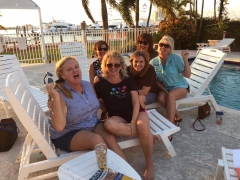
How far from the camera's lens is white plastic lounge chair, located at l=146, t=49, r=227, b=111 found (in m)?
3.55

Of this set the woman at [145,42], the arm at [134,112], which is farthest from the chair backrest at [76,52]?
the arm at [134,112]

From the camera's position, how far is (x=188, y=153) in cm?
272

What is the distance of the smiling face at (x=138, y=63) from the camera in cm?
289

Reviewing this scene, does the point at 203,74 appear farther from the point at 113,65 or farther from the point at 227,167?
the point at 227,167

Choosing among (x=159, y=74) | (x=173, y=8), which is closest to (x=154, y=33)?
(x=173, y=8)

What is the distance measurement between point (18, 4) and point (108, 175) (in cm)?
900

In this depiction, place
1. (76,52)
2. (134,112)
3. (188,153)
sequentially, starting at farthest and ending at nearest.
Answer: (76,52)
(188,153)
(134,112)

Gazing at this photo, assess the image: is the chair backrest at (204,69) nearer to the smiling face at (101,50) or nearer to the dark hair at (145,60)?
the dark hair at (145,60)

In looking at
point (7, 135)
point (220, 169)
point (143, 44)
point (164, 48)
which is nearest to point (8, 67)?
point (7, 135)

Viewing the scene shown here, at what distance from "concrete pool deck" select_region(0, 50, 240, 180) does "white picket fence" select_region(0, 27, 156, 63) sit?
22.2ft

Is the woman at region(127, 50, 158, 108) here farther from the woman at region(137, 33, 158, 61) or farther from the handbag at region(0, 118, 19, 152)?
the handbag at region(0, 118, 19, 152)

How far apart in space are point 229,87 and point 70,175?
5.93 metres

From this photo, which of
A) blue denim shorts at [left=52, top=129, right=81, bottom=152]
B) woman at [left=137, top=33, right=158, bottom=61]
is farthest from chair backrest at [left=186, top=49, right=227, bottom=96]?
blue denim shorts at [left=52, top=129, right=81, bottom=152]

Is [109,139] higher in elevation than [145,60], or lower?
lower
